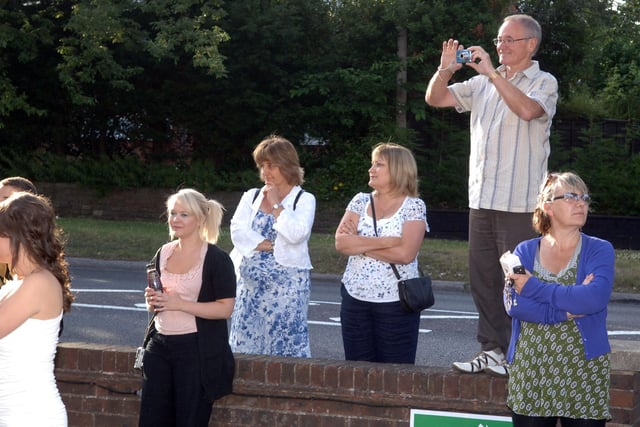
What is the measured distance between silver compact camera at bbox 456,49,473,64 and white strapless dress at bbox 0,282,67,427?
8.68ft

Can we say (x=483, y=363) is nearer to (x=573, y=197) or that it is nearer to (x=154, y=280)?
(x=573, y=197)

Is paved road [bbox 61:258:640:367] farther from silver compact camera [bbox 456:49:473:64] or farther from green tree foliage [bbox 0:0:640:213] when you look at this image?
green tree foliage [bbox 0:0:640:213]

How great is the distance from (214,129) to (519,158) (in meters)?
20.1

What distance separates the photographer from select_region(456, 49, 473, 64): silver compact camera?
5.42 m

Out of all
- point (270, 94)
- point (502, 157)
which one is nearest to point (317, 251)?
point (270, 94)

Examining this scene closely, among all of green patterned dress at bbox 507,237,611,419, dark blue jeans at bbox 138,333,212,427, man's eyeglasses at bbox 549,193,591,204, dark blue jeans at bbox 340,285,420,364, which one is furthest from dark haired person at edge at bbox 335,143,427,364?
man's eyeglasses at bbox 549,193,591,204

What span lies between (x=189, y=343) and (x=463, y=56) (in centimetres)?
214

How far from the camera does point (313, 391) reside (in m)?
5.50

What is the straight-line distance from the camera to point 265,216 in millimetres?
6391

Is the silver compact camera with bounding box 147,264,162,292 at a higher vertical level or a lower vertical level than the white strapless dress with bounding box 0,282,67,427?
higher

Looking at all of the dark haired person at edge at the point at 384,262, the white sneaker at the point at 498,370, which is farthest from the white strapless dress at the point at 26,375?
the white sneaker at the point at 498,370

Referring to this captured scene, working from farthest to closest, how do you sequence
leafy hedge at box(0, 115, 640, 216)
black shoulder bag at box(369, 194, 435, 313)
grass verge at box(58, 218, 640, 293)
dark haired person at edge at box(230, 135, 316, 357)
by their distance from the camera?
leafy hedge at box(0, 115, 640, 216) → grass verge at box(58, 218, 640, 293) → dark haired person at edge at box(230, 135, 316, 357) → black shoulder bag at box(369, 194, 435, 313)

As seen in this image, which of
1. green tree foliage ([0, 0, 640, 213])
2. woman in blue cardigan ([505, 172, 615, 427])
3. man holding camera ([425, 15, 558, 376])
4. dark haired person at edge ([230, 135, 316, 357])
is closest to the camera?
woman in blue cardigan ([505, 172, 615, 427])

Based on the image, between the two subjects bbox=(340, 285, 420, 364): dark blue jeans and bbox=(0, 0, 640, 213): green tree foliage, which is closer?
bbox=(340, 285, 420, 364): dark blue jeans
